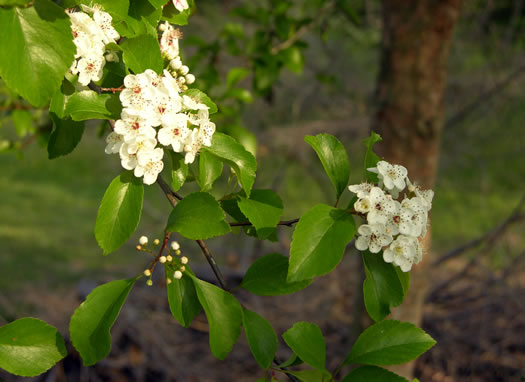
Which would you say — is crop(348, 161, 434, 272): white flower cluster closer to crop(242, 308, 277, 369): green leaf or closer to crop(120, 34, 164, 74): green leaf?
crop(242, 308, 277, 369): green leaf

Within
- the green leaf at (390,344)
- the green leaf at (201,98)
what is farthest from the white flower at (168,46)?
the green leaf at (390,344)

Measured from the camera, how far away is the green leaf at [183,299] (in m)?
0.65

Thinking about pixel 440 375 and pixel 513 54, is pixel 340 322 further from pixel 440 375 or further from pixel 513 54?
pixel 513 54

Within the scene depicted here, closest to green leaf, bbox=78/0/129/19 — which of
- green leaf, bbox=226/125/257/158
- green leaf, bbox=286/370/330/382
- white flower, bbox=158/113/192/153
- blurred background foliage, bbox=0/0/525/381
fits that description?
white flower, bbox=158/113/192/153

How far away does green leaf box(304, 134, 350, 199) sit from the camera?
2.25ft

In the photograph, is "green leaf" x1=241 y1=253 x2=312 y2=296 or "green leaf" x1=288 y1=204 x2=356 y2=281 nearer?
"green leaf" x1=288 y1=204 x2=356 y2=281

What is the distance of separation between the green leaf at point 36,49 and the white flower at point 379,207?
1.18ft

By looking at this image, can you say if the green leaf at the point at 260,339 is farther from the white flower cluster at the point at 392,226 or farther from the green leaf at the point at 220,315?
the white flower cluster at the point at 392,226

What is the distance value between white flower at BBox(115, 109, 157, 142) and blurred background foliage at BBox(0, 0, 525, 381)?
44.0 inches

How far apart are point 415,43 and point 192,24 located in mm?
2380

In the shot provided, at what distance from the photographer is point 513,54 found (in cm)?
308

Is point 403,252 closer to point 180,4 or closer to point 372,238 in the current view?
point 372,238

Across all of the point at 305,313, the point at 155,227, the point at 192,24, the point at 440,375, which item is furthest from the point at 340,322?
the point at 192,24

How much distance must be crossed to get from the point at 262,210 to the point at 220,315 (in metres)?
0.13
